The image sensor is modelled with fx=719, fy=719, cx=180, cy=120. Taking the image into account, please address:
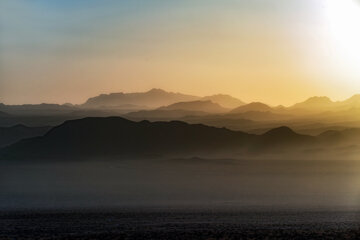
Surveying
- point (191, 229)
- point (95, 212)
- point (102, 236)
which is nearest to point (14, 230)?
point (102, 236)

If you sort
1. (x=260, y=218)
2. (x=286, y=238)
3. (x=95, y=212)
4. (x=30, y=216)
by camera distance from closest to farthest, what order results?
(x=286, y=238) < (x=260, y=218) < (x=30, y=216) < (x=95, y=212)

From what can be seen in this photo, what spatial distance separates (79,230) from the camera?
7112 centimetres

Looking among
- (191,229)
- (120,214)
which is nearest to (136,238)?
(191,229)

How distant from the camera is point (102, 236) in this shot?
6450 cm

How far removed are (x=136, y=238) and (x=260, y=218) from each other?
2218 cm

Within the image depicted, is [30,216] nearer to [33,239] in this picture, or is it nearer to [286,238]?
[33,239]

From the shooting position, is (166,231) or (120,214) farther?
(120,214)

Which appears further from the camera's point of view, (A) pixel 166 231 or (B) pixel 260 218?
(B) pixel 260 218

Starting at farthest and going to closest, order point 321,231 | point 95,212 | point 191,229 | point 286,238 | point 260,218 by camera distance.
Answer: point 95,212, point 260,218, point 191,229, point 321,231, point 286,238

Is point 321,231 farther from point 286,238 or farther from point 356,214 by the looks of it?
point 356,214

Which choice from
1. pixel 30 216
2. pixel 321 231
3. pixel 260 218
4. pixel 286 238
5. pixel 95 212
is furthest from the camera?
pixel 95 212

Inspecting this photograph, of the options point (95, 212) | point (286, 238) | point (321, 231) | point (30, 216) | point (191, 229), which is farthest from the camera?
point (95, 212)

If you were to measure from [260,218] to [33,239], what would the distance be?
28.1 meters

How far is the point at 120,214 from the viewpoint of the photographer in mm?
91625
